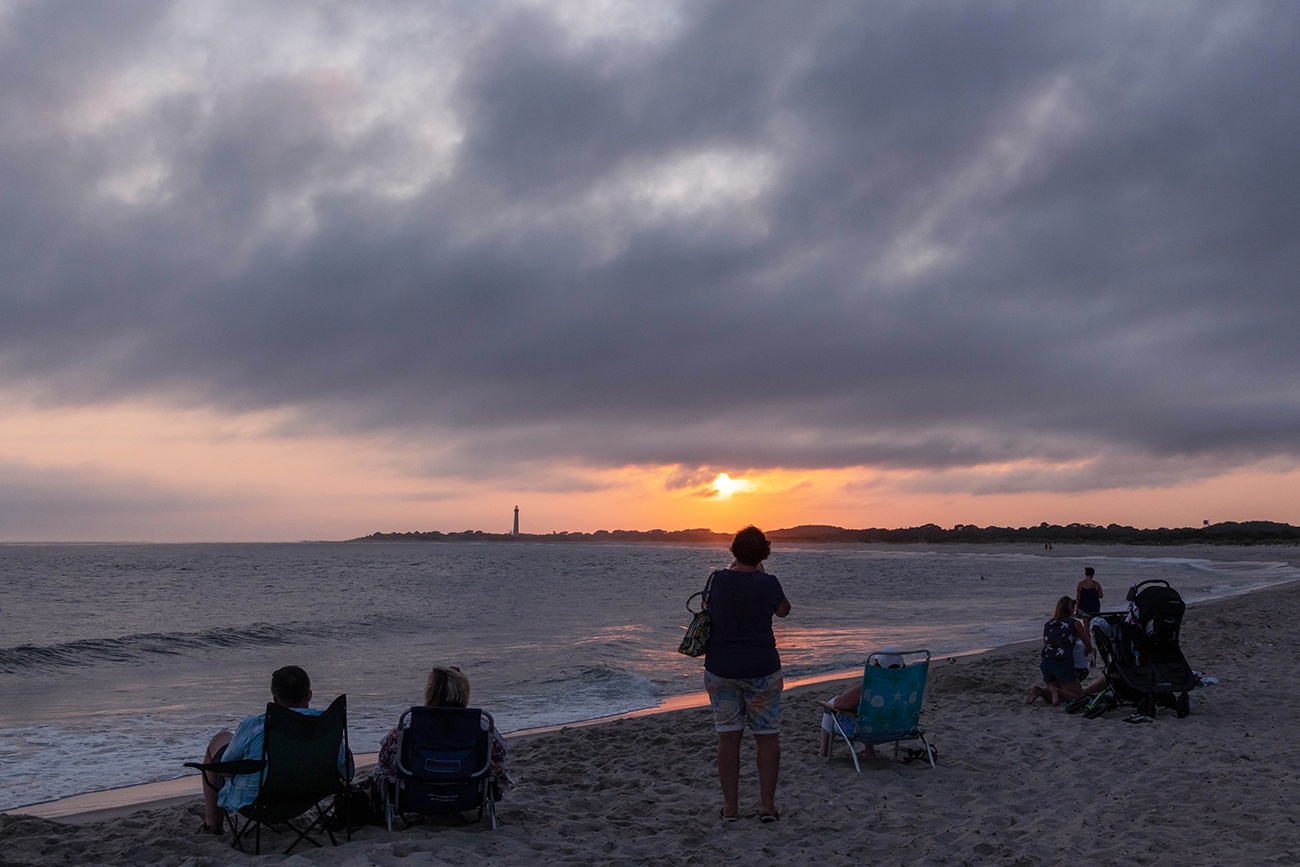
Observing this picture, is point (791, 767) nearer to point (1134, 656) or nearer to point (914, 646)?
point (1134, 656)

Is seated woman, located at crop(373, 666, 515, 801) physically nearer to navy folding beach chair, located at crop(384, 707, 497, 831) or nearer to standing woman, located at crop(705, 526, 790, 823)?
navy folding beach chair, located at crop(384, 707, 497, 831)

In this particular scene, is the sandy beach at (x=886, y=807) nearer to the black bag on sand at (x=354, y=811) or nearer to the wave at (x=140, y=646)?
the black bag on sand at (x=354, y=811)

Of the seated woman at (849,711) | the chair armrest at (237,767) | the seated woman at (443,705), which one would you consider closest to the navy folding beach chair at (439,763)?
the seated woman at (443,705)

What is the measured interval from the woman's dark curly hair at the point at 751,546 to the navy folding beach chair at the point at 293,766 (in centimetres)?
235

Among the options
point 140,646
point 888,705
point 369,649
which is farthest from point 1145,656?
point 140,646

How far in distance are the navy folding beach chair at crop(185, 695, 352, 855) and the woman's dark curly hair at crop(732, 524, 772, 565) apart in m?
2.35

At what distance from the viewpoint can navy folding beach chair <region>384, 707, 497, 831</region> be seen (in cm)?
542

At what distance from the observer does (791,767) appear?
7.21 meters

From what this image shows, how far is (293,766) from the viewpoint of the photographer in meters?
5.08

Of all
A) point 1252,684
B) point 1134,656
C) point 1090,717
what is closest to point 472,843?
point 1090,717

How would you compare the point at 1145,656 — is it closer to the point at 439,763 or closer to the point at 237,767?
the point at 439,763

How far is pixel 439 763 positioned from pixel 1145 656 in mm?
6945

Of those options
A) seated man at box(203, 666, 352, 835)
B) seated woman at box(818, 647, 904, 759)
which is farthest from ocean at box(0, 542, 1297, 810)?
seated woman at box(818, 647, 904, 759)

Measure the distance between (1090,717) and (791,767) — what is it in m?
3.33
